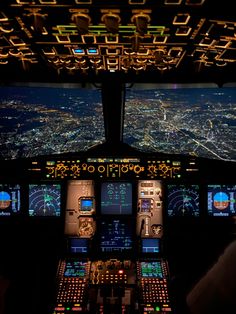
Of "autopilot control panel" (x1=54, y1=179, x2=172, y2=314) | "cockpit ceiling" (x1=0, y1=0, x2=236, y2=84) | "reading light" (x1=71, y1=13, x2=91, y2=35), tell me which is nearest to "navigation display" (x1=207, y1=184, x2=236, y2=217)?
"autopilot control panel" (x1=54, y1=179, x2=172, y2=314)

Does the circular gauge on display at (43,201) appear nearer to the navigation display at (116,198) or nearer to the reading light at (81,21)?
the navigation display at (116,198)

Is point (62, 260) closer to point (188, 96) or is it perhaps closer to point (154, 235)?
point (154, 235)

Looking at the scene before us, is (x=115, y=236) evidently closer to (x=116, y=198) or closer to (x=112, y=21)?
(x=116, y=198)

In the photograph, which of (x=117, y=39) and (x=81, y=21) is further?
(x=117, y=39)

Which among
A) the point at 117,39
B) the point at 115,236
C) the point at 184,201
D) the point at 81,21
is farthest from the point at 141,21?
the point at 115,236

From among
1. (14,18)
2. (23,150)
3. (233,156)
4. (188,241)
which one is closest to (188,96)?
(233,156)

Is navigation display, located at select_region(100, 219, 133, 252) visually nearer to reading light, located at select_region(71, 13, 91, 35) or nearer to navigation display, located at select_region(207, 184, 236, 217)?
navigation display, located at select_region(207, 184, 236, 217)
